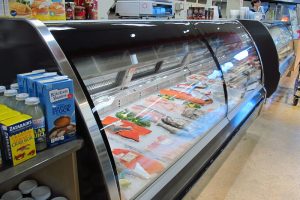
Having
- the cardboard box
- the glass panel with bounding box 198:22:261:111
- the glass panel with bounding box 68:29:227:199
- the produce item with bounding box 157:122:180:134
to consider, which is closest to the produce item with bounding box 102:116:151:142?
the glass panel with bounding box 68:29:227:199

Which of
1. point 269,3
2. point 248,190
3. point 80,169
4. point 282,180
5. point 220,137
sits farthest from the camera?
point 269,3

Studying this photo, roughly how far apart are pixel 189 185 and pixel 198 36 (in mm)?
1073

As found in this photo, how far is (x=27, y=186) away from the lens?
1.08m

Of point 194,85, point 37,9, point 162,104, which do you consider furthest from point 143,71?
point 37,9

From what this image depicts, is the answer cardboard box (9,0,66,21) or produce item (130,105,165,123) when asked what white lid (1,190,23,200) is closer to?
cardboard box (9,0,66,21)

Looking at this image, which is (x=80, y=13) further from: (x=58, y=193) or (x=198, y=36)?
(x=58, y=193)

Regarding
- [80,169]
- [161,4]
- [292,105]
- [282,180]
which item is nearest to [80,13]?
[80,169]

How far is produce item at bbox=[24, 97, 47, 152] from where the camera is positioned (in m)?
0.76

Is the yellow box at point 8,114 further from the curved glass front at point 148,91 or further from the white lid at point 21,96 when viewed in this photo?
the curved glass front at point 148,91

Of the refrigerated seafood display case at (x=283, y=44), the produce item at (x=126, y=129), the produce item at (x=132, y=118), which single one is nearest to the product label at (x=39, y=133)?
the produce item at (x=126, y=129)

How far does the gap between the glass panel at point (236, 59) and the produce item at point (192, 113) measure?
40 centimetres

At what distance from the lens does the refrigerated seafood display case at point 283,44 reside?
4426mm

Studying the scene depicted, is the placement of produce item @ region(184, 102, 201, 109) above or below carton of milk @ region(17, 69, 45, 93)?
below

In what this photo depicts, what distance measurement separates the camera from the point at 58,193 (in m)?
1.03
